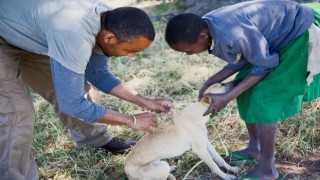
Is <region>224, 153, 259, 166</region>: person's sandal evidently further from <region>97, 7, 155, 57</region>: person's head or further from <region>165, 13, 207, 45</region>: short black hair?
<region>97, 7, 155, 57</region>: person's head

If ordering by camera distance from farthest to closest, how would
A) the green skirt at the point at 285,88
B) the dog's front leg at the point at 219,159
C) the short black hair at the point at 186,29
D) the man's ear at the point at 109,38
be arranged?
the dog's front leg at the point at 219,159 < the green skirt at the point at 285,88 < the short black hair at the point at 186,29 < the man's ear at the point at 109,38

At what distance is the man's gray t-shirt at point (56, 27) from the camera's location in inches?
95.5

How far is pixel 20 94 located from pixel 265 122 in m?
1.70

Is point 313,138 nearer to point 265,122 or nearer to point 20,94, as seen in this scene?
point 265,122

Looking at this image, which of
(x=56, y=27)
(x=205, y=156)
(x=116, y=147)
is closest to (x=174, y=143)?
(x=205, y=156)

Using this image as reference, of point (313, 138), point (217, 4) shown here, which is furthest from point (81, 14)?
point (217, 4)

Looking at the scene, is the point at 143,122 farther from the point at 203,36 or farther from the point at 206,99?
the point at 203,36

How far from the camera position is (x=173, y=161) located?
3623mm

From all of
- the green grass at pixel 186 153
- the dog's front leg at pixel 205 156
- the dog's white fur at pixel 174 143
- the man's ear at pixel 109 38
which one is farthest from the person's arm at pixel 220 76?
the man's ear at pixel 109 38

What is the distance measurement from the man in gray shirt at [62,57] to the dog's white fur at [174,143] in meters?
0.18

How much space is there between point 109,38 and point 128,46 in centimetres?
12

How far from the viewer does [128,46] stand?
2566 mm

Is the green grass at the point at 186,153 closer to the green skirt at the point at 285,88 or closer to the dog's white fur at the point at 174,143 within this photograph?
the dog's white fur at the point at 174,143

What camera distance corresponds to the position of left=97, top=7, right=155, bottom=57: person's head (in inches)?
98.0
